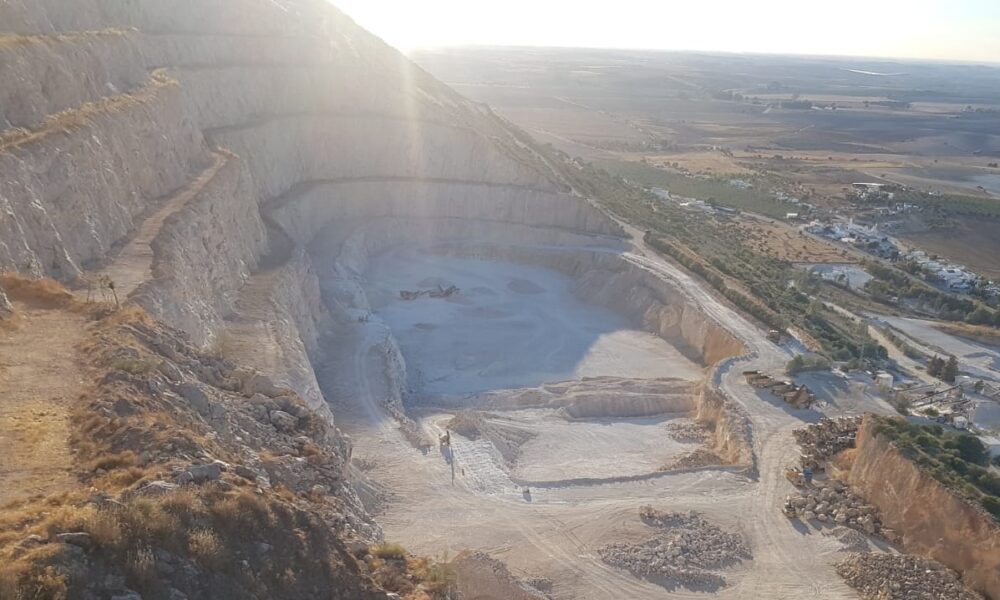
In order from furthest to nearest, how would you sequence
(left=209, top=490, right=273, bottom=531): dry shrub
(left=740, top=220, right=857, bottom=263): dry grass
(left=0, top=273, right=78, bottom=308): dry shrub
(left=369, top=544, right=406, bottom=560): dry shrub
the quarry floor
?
(left=740, top=220, right=857, bottom=263): dry grass → the quarry floor → (left=0, top=273, right=78, bottom=308): dry shrub → (left=369, top=544, right=406, bottom=560): dry shrub → (left=209, top=490, right=273, bottom=531): dry shrub

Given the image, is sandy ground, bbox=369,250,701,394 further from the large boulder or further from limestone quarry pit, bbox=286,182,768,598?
the large boulder

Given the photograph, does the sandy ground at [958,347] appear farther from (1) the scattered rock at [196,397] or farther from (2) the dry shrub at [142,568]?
(2) the dry shrub at [142,568]

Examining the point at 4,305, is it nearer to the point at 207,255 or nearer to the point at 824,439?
the point at 207,255

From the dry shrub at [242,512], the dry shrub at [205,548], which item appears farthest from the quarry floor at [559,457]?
the dry shrub at [205,548]

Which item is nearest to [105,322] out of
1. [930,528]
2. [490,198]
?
[930,528]

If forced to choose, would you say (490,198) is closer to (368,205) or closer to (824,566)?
(368,205)

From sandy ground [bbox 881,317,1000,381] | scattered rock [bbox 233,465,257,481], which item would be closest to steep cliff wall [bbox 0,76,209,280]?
scattered rock [bbox 233,465,257,481]

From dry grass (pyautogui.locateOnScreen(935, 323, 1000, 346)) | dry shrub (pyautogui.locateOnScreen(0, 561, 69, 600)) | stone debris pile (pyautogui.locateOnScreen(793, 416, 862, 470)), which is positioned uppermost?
dry shrub (pyautogui.locateOnScreen(0, 561, 69, 600))
